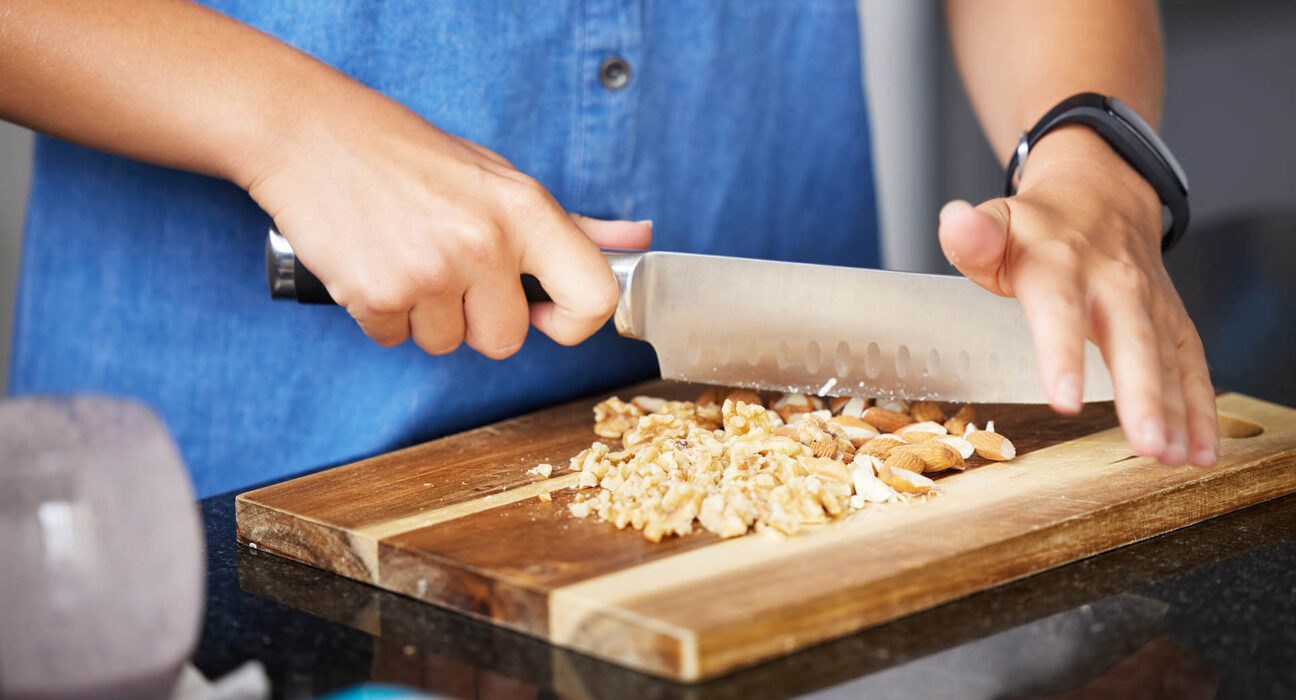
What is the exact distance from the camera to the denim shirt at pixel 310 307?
1.11 meters

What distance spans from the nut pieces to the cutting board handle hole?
253 mm

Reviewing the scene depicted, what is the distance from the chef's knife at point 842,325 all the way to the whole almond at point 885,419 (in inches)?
0.9

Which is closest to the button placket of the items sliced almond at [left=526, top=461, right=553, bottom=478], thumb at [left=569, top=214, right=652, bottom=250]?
thumb at [left=569, top=214, right=652, bottom=250]

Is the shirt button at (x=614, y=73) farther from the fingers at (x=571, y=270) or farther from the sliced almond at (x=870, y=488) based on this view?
the sliced almond at (x=870, y=488)

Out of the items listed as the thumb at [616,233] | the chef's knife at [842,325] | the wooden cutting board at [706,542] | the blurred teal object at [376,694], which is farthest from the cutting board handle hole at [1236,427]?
the blurred teal object at [376,694]

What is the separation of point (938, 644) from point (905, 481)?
183 mm

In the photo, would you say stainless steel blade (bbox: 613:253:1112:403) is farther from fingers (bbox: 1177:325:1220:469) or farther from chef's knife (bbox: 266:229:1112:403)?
fingers (bbox: 1177:325:1220:469)

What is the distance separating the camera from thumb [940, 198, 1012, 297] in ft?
2.38

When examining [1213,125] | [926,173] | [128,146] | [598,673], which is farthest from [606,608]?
[926,173]

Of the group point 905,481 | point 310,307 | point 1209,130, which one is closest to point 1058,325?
point 905,481

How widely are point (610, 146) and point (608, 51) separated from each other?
0.10 metres

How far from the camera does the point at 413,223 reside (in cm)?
86

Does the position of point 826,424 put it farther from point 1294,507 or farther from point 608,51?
point 608,51

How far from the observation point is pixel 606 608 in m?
0.62
